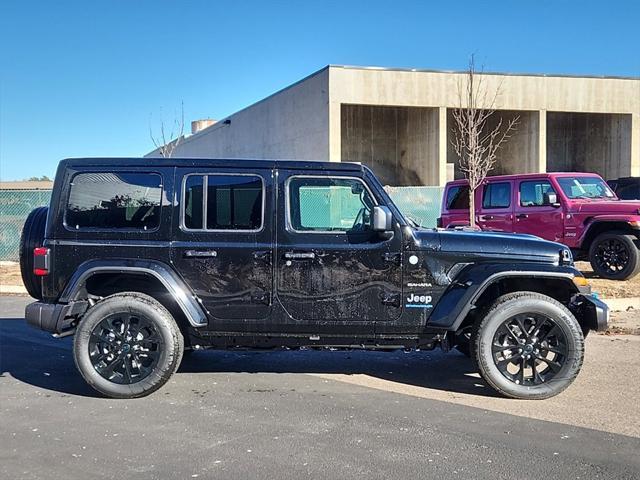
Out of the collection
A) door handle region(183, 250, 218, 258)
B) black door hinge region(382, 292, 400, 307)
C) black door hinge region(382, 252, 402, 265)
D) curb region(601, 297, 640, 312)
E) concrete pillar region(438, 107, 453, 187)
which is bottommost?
curb region(601, 297, 640, 312)

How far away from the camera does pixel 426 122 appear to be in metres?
33.1

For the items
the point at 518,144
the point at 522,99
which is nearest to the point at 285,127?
the point at 522,99

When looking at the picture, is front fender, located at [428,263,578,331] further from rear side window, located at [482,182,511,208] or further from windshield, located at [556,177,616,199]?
rear side window, located at [482,182,511,208]

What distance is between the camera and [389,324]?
5.67 meters

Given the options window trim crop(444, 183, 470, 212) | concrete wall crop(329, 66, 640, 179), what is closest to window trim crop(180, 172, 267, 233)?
window trim crop(444, 183, 470, 212)

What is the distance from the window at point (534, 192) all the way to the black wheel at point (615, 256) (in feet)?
4.16

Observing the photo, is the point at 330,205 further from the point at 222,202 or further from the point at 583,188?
the point at 583,188

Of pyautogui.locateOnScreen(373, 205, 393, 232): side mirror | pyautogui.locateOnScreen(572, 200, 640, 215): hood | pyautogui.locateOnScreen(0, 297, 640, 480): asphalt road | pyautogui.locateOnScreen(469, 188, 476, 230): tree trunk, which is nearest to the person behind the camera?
pyautogui.locateOnScreen(0, 297, 640, 480): asphalt road

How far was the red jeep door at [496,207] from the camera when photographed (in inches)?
505

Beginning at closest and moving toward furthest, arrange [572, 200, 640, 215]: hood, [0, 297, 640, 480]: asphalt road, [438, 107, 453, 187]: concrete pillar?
[0, 297, 640, 480]: asphalt road
[572, 200, 640, 215]: hood
[438, 107, 453, 187]: concrete pillar

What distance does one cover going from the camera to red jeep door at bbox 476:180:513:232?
1283cm

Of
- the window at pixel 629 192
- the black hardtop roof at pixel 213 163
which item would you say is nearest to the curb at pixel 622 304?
the black hardtop roof at pixel 213 163

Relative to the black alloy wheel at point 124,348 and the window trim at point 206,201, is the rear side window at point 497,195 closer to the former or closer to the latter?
the window trim at point 206,201

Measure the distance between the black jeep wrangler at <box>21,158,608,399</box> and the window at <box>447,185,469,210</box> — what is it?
8450 millimetres
